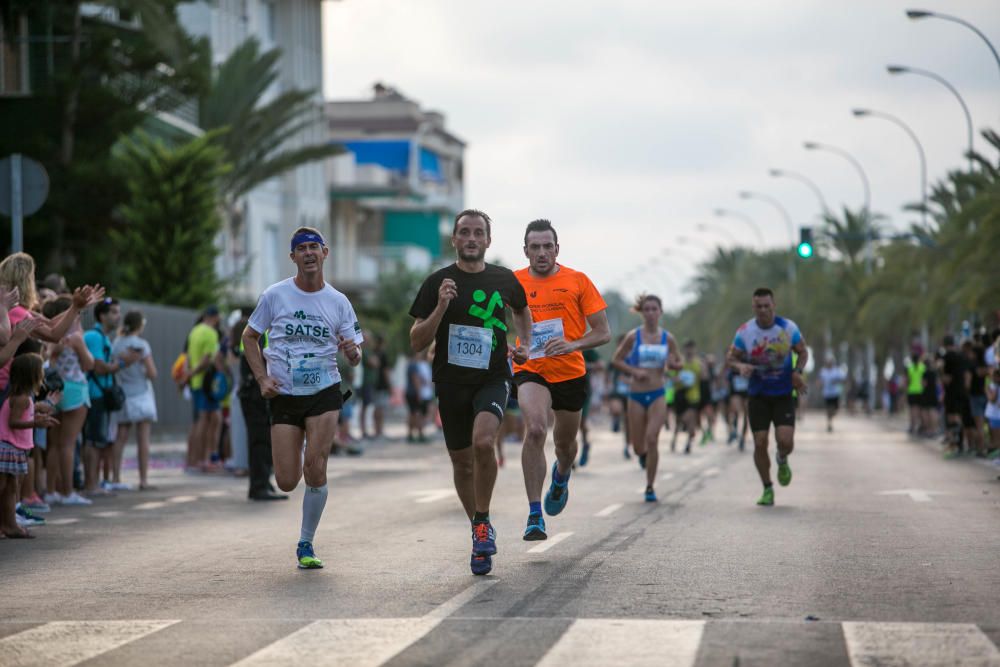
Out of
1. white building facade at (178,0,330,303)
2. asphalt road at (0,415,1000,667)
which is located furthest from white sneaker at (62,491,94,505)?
white building facade at (178,0,330,303)

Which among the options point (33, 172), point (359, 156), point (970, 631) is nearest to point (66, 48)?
point (33, 172)

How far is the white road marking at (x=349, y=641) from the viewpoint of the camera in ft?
24.0

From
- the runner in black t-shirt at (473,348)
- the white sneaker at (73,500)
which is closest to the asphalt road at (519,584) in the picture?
the white sneaker at (73,500)

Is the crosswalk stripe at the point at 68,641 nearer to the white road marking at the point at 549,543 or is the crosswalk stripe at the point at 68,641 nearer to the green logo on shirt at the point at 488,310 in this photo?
the green logo on shirt at the point at 488,310

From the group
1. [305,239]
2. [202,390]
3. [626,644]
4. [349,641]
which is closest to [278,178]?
[202,390]

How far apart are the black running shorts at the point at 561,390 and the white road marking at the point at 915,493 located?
5978 mm

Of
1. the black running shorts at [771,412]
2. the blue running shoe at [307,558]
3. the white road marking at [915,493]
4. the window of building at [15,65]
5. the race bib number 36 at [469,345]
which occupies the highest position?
the window of building at [15,65]

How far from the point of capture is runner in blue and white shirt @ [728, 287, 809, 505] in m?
16.0

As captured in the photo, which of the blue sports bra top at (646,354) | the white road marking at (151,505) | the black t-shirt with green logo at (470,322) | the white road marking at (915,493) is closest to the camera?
the black t-shirt with green logo at (470,322)

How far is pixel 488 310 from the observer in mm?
10578

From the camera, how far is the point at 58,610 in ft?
29.7

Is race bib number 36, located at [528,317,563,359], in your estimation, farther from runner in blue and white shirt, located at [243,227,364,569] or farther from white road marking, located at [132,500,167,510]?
white road marking, located at [132,500,167,510]

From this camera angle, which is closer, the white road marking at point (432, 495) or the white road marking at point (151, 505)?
the white road marking at point (151, 505)

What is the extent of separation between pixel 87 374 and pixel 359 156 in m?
58.7
